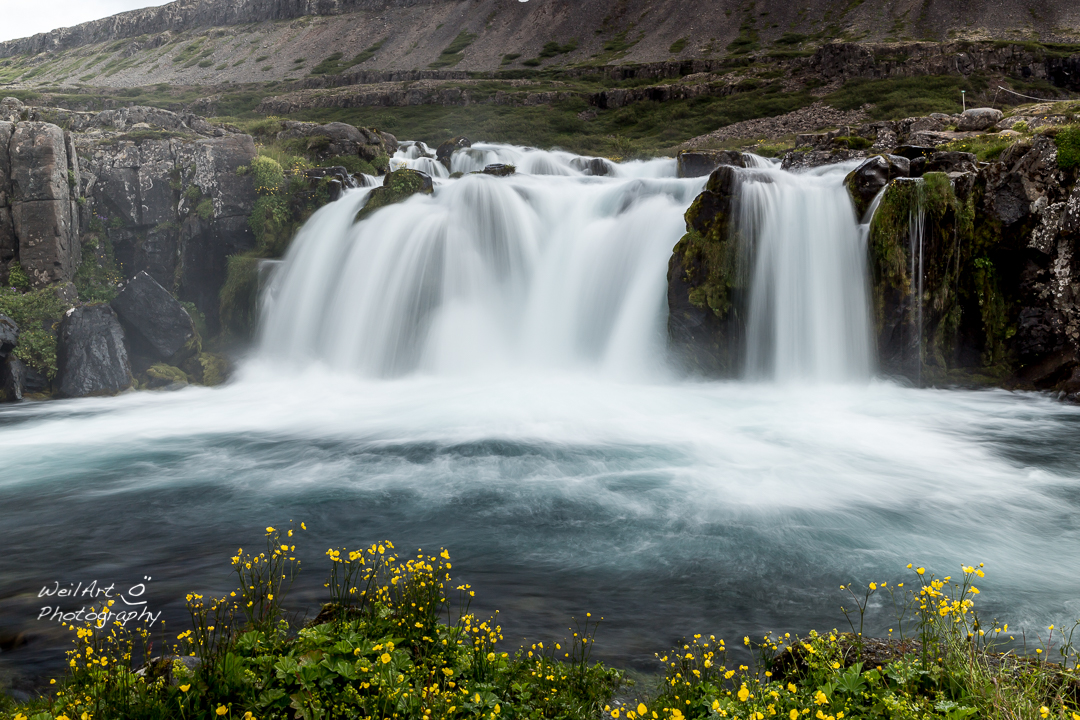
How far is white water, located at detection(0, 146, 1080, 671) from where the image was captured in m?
5.82

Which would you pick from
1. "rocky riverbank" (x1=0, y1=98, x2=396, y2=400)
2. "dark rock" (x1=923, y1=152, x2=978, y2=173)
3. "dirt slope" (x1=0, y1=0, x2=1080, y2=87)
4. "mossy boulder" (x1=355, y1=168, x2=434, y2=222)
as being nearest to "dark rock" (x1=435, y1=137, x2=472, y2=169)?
"rocky riverbank" (x1=0, y1=98, x2=396, y2=400)

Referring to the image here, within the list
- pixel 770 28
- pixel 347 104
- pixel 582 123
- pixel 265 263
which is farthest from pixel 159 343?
pixel 770 28

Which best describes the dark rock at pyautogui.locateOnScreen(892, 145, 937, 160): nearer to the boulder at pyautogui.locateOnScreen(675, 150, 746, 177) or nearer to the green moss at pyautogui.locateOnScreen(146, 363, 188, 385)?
the boulder at pyautogui.locateOnScreen(675, 150, 746, 177)

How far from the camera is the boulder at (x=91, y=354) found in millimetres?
14656

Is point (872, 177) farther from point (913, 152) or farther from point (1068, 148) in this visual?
point (1068, 148)

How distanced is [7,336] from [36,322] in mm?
945

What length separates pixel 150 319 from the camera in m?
16.0

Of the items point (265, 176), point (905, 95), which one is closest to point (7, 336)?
point (265, 176)

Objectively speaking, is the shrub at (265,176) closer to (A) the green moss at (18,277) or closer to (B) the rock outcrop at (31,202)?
(B) the rock outcrop at (31,202)

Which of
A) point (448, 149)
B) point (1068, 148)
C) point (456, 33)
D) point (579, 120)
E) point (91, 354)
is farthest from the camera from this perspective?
point (456, 33)

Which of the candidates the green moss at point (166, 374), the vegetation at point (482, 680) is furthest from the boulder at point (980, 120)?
the green moss at point (166, 374)

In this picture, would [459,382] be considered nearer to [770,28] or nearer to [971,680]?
[971,680]

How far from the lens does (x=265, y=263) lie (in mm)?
17938

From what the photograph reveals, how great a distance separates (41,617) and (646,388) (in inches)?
440
